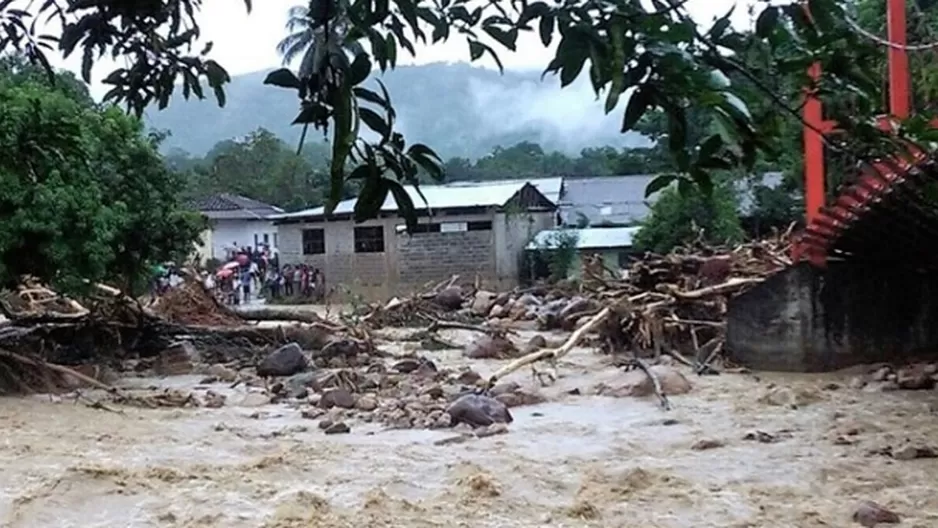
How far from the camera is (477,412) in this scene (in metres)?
8.71

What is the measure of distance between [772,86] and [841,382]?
993cm

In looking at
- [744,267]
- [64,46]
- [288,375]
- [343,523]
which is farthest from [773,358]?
[64,46]

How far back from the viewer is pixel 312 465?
7.34 m

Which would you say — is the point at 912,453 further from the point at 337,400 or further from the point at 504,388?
the point at 337,400

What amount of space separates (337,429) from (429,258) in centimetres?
1695

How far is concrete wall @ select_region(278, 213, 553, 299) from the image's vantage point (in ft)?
82.6

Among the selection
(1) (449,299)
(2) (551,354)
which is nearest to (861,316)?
(2) (551,354)

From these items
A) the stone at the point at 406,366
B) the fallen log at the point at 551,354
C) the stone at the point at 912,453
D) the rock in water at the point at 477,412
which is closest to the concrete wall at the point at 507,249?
the fallen log at the point at 551,354

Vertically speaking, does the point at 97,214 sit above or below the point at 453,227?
below

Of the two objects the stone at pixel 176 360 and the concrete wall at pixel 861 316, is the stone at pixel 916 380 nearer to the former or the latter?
the concrete wall at pixel 861 316

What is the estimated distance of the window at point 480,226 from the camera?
992 inches

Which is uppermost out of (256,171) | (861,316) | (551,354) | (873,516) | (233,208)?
(256,171)

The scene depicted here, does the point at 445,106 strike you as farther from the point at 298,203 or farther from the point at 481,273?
the point at 481,273

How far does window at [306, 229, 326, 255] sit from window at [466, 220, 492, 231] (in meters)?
3.64
